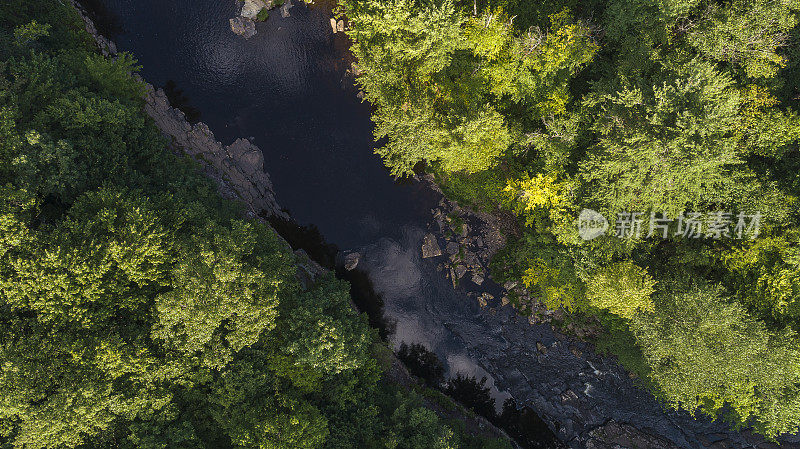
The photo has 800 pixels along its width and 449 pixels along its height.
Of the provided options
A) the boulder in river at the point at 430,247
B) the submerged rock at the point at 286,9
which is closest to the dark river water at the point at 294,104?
the submerged rock at the point at 286,9

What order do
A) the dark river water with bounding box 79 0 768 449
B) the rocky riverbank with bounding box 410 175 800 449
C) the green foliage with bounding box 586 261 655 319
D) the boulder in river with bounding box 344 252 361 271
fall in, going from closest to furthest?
the green foliage with bounding box 586 261 655 319 < the rocky riverbank with bounding box 410 175 800 449 < the dark river water with bounding box 79 0 768 449 < the boulder in river with bounding box 344 252 361 271

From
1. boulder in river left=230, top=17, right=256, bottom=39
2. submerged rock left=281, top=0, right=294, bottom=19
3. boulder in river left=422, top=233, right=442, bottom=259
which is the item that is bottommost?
boulder in river left=422, top=233, right=442, bottom=259

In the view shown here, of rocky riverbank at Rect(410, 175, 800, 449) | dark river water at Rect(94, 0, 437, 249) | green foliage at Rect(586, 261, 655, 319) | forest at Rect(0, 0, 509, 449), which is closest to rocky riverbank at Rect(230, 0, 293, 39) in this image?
dark river water at Rect(94, 0, 437, 249)

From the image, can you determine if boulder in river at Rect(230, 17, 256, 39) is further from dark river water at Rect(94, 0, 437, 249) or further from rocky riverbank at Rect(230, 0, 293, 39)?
dark river water at Rect(94, 0, 437, 249)

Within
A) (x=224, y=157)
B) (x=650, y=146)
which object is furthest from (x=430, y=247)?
(x=224, y=157)

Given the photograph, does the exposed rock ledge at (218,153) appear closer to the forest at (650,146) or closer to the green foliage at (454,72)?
the green foliage at (454,72)

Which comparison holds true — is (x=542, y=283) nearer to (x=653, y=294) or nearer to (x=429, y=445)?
(x=653, y=294)
